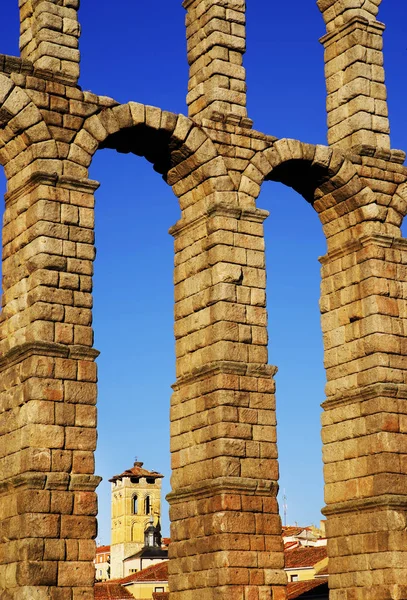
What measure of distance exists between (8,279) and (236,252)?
3.66 meters

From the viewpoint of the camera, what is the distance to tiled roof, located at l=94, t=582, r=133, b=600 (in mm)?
43578

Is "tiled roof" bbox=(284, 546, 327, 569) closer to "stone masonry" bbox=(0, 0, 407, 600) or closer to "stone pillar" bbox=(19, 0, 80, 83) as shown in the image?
"stone masonry" bbox=(0, 0, 407, 600)

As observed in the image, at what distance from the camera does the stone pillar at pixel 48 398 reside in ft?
47.3

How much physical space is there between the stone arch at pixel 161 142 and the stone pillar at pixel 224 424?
70 cm

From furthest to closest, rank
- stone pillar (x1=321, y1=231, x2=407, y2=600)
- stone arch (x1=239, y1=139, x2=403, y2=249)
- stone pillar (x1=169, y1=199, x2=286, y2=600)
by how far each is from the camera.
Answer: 1. stone arch (x1=239, y1=139, x2=403, y2=249)
2. stone pillar (x1=321, y1=231, x2=407, y2=600)
3. stone pillar (x1=169, y1=199, x2=286, y2=600)

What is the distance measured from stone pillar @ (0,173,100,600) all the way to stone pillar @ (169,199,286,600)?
2.08 meters

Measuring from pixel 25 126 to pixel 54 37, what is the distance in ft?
5.31

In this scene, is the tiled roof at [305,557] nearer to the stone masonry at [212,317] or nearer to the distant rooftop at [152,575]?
the distant rooftop at [152,575]

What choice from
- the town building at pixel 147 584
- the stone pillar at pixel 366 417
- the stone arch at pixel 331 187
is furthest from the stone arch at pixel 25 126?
the town building at pixel 147 584

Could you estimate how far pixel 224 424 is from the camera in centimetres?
1623

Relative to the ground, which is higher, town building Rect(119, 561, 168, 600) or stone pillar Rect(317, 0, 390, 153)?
stone pillar Rect(317, 0, 390, 153)

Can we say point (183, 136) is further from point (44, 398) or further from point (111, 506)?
point (111, 506)

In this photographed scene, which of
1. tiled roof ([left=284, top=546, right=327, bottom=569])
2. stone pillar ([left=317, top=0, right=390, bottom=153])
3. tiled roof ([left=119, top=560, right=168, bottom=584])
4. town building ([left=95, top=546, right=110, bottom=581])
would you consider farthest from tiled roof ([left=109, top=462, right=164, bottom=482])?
stone pillar ([left=317, top=0, right=390, bottom=153])

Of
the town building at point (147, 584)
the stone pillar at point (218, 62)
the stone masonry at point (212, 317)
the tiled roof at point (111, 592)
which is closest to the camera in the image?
the stone masonry at point (212, 317)
